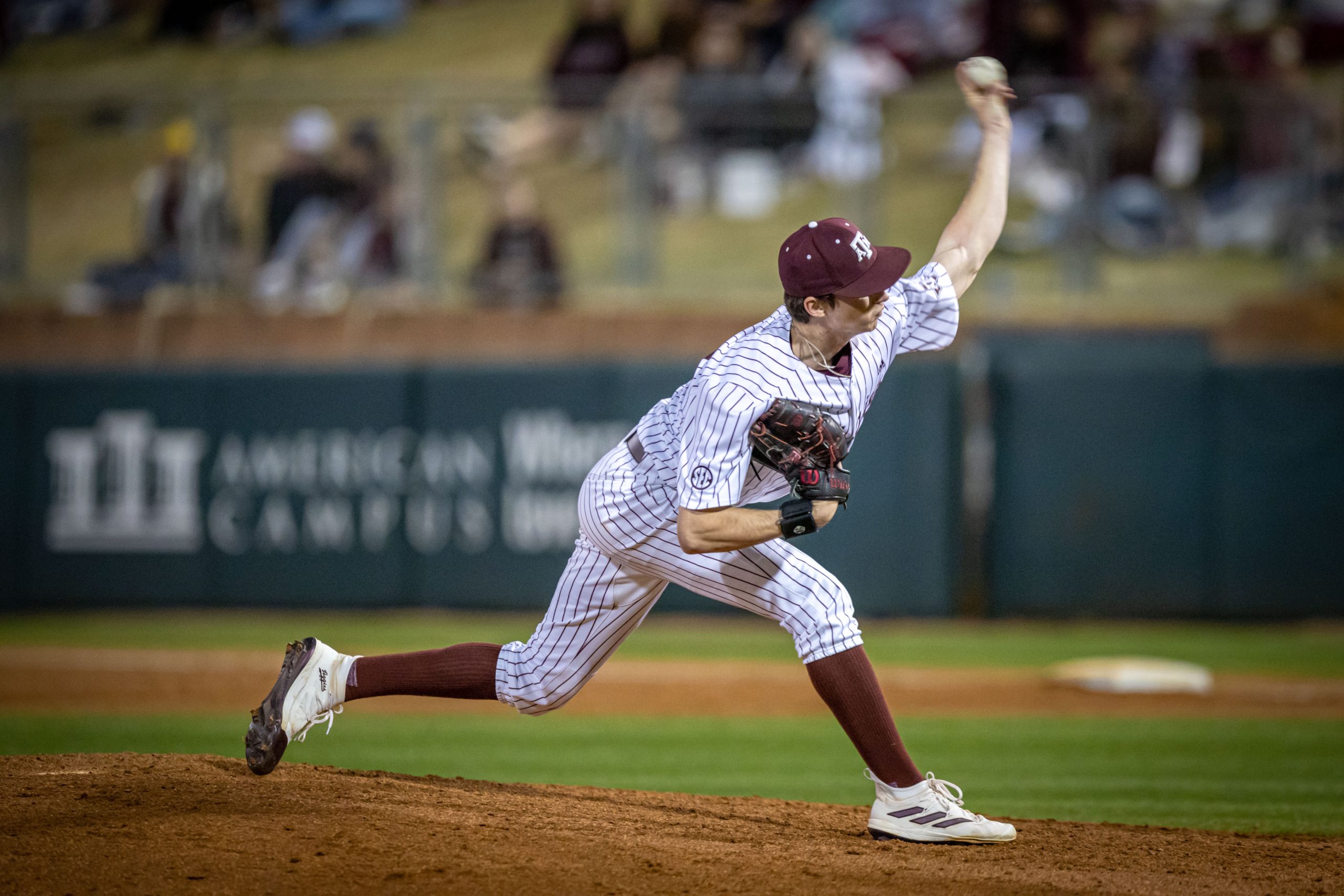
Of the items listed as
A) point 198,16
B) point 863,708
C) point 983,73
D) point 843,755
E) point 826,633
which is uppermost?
point 198,16

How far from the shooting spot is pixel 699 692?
8.23m

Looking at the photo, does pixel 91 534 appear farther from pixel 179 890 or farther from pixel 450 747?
pixel 179 890

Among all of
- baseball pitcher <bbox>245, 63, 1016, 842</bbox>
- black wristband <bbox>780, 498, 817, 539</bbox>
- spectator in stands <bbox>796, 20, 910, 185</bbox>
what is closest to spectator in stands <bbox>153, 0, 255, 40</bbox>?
spectator in stands <bbox>796, 20, 910, 185</bbox>

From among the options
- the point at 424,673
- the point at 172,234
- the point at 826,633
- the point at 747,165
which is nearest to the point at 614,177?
the point at 747,165

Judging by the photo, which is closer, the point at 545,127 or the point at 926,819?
the point at 926,819

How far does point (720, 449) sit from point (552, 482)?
24.0 feet

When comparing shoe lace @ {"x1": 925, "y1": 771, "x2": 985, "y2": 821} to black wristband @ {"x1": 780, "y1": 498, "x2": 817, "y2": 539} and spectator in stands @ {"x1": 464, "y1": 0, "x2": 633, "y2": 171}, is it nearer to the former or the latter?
black wristband @ {"x1": 780, "y1": 498, "x2": 817, "y2": 539}

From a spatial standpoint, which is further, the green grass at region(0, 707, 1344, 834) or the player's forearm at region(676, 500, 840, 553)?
the green grass at region(0, 707, 1344, 834)

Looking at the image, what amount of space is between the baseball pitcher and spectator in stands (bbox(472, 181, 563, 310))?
655cm

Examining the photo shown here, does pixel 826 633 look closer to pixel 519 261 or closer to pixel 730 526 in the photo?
pixel 730 526

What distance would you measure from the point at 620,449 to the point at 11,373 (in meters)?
8.38

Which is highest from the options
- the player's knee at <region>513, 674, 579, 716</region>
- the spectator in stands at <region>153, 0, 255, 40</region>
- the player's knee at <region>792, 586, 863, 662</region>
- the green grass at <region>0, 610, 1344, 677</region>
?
the spectator in stands at <region>153, 0, 255, 40</region>

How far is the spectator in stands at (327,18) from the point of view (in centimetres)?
1470

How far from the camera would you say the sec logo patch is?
3814 millimetres
